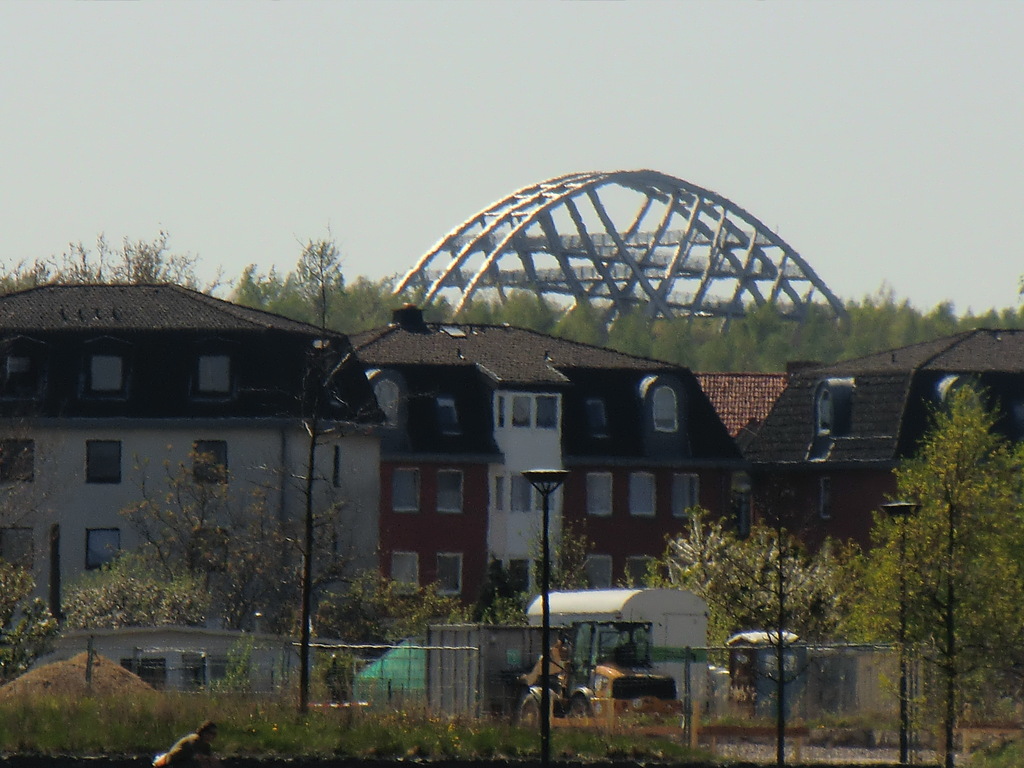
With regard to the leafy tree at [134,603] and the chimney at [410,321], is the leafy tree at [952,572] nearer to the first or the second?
the leafy tree at [134,603]

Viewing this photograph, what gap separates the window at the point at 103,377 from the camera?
215 feet

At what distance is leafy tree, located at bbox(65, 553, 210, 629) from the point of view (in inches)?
2158

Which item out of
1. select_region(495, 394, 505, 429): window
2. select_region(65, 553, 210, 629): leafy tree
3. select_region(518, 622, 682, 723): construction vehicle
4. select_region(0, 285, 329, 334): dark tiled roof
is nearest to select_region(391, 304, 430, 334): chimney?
select_region(495, 394, 505, 429): window

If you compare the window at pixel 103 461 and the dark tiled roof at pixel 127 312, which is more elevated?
the dark tiled roof at pixel 127 312

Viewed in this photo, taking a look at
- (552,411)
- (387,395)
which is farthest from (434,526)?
(552,411)

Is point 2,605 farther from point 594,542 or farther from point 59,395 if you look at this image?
point 594,542

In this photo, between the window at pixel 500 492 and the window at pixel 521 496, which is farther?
the window at pixel 521 496

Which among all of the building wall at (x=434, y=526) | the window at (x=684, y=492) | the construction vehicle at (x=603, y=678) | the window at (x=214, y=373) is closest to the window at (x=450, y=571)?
the building wall at (x=434, y=526)

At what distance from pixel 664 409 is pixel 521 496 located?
6.73m

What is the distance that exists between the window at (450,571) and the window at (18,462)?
14.0 meters

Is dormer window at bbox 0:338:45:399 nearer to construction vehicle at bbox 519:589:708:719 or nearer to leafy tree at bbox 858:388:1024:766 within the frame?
construction vehicle at bbox 519:589:708:719

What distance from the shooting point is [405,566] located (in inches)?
2854

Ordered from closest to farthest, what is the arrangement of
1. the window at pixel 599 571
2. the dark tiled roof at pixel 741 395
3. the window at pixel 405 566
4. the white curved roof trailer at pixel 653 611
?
the white curved roof trailer at pixel 653 611 → the window at pixel 405 566 → the window at pixel 599 571 → the dark tiled roof at pixel 741 395

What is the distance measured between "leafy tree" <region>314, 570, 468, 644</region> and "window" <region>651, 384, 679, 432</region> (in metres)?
18.7
